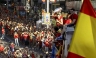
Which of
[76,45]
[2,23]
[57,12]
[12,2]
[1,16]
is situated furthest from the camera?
[12,2]

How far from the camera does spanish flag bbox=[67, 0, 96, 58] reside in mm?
4676

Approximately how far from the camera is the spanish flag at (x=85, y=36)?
15.3ft

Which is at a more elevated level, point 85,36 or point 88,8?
point 88,8

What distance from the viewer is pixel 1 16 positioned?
141 feet

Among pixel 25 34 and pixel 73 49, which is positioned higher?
pixel 73 49

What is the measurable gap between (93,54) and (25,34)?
80.6 feet

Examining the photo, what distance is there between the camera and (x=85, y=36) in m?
4.75

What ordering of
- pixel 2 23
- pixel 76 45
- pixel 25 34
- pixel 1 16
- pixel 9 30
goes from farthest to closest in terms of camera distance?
1. pixel 1 16
2. pixel 2 23
3. pixel 9 30
4. pixel 25 34
5. pixel 76 45

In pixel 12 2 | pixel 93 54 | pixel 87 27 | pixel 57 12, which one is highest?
pixel 87 27

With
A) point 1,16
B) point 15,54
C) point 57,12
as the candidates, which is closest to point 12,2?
point 1,16

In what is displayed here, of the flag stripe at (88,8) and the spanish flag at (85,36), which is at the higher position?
the flag stripe at (88,8)

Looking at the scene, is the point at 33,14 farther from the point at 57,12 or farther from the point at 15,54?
the point at 57,12

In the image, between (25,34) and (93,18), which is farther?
(25,34)

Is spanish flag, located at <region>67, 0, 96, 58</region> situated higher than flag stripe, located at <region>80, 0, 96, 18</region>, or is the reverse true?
flag stripe, located at <region>80, 0, 96, 18</region>
